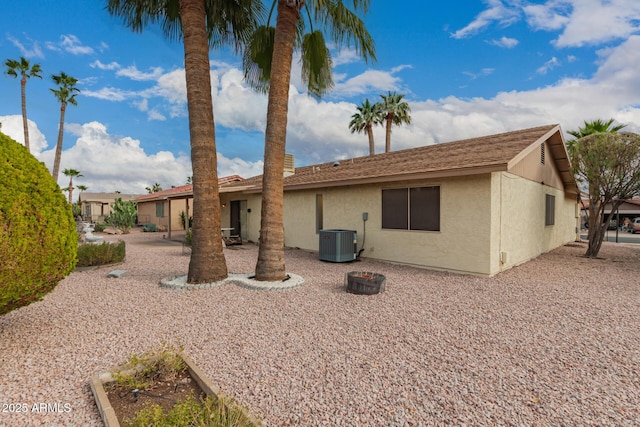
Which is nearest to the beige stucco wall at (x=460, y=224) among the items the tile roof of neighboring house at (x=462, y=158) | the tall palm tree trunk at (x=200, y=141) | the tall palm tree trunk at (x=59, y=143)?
the tile roof of neighboring house at (x=462, y=158)

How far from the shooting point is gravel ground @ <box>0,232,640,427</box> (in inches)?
111

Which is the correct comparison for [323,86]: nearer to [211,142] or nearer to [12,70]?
[211,142]

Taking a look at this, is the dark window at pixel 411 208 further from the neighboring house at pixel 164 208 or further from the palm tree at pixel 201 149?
the neighboring house at pixel 164 208

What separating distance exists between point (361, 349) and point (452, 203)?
19.5 feet

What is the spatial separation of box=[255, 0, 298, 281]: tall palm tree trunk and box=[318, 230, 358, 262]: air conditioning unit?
3055mm

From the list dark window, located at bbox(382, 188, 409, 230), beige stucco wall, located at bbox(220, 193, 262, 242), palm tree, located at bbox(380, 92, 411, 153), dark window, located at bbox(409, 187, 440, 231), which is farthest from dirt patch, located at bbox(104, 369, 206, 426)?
palm tree, located at bbox(380, 92, 411, 153)

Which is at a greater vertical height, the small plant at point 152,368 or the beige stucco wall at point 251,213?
the beige stucco wall at point 251,213

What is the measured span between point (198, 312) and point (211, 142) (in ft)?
12.3

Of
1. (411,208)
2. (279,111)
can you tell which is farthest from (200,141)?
(411,208)

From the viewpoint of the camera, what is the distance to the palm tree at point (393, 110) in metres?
28.8

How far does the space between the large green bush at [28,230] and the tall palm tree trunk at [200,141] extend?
2.81m

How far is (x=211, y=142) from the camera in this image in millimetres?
7121

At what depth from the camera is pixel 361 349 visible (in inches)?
158

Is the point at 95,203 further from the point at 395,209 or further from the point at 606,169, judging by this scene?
the point at 606,169
